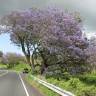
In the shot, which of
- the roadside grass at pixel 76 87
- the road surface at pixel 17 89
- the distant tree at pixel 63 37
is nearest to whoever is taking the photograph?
the roadside grass at pixel 76 87

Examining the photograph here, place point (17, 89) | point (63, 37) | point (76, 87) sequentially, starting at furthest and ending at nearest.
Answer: point (63, 37)
point (17, 89)
point (76, 87)

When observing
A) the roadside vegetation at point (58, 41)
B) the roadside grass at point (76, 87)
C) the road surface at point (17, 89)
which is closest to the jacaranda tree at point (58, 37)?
the roadside vegetation at point (58, 41)

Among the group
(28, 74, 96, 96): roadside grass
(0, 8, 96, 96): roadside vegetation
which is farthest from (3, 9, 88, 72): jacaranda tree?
(28, 74, 96, 96): roadside grass

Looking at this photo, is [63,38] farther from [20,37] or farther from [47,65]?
[20,37]

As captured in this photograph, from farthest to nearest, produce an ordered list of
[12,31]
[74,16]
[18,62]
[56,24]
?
[18,62]
[12,31]
[74,16]
[56,24]

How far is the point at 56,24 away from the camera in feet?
176

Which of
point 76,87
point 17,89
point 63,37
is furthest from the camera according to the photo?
point 63,37

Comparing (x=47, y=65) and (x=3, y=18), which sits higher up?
(x=3, y=18)

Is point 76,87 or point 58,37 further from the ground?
point 58,37

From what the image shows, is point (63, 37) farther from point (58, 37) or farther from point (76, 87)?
point (76, 87)

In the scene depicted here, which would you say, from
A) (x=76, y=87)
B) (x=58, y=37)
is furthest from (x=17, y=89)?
(x=58, y=37)

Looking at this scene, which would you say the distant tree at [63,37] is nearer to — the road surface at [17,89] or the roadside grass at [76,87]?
the road surface at [17,89]

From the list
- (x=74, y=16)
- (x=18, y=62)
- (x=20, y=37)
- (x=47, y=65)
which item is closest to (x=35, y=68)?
(x=20, y=37)

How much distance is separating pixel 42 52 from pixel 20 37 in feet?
32.2
